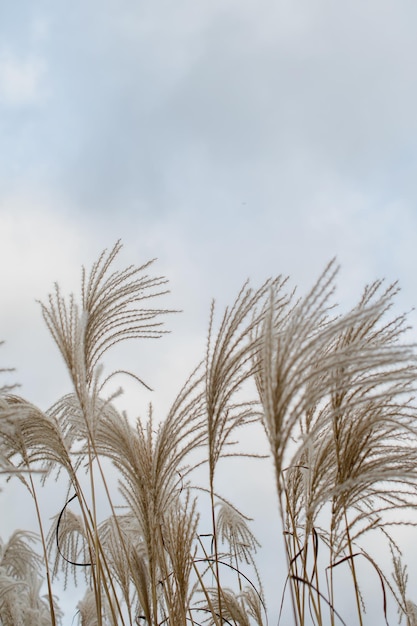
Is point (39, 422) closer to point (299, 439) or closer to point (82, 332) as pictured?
point (82, 332)

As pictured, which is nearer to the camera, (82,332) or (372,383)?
(372,383)

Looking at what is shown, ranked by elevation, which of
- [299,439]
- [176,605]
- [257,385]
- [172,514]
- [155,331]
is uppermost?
[155,331]

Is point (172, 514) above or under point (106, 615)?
above

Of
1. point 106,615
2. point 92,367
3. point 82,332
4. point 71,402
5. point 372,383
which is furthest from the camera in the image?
point 106,615

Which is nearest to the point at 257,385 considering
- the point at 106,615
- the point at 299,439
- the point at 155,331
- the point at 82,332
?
the point at 299,439

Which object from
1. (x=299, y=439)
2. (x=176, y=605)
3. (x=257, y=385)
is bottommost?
(x=176, y=605)

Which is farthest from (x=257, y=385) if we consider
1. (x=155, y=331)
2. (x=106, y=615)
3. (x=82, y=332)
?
(x=106, y=615)

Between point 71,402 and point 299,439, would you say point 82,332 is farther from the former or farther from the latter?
point 299,439

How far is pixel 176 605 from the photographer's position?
2.57m

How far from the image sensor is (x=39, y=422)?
2.47 metres

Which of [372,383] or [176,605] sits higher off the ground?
[372,383]

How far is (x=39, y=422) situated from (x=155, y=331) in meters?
0.67

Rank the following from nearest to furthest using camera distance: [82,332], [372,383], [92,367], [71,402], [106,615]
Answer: [372,383]
[82,332]
[92,367]
[71,402]
[106,615]

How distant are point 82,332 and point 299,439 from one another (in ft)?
2.87
